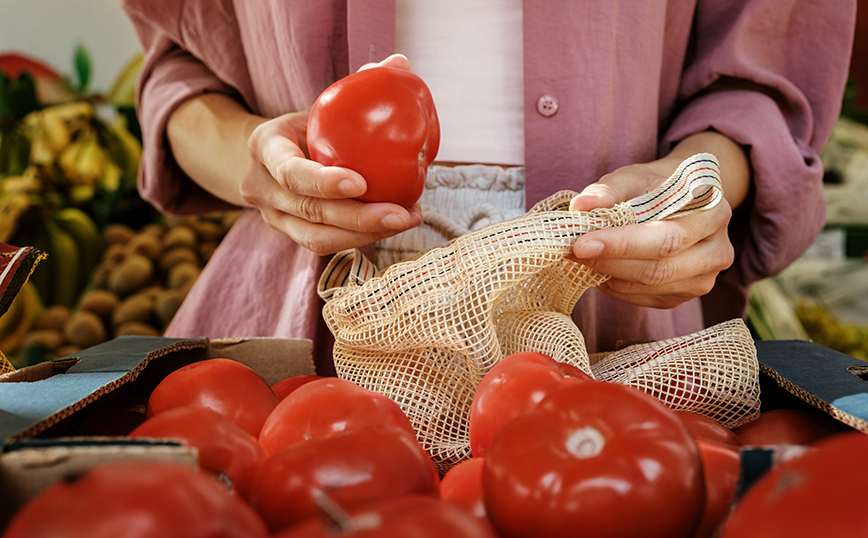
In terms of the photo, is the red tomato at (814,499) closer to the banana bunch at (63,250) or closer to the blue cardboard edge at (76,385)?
the blue cardboard edge at (76,385)

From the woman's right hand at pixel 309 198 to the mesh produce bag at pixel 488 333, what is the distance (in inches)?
2.9

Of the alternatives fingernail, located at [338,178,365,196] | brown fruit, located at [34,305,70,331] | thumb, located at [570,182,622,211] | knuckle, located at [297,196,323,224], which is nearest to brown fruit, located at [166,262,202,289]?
brown fruit, located at [34,305,70,331]

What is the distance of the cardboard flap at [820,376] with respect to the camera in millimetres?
551

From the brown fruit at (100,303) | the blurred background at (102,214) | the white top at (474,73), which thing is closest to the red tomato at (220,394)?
the white top at (474,73)

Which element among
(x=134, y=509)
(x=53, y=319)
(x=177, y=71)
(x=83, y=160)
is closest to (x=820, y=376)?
(x=134, y=509)

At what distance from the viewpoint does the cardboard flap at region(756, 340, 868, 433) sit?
55cm

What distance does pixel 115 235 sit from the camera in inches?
97.7

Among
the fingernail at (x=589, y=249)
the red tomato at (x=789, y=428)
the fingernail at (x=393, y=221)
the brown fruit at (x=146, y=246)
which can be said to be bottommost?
the brown fruit at (x=146, y=246)

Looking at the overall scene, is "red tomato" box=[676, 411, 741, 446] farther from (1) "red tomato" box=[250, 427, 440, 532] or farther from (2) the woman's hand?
(1) "red tomato" box=[250, 427, 440, 532]

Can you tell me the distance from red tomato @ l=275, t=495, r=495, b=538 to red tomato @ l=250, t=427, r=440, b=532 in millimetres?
78

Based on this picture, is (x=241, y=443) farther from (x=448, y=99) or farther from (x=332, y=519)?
(x=448, y=99)

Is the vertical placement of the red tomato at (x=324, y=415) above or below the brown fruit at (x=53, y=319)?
above

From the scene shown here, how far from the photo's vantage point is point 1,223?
2.28 m

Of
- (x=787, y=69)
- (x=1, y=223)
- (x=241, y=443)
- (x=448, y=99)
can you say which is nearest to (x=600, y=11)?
(x=448, y=99)
